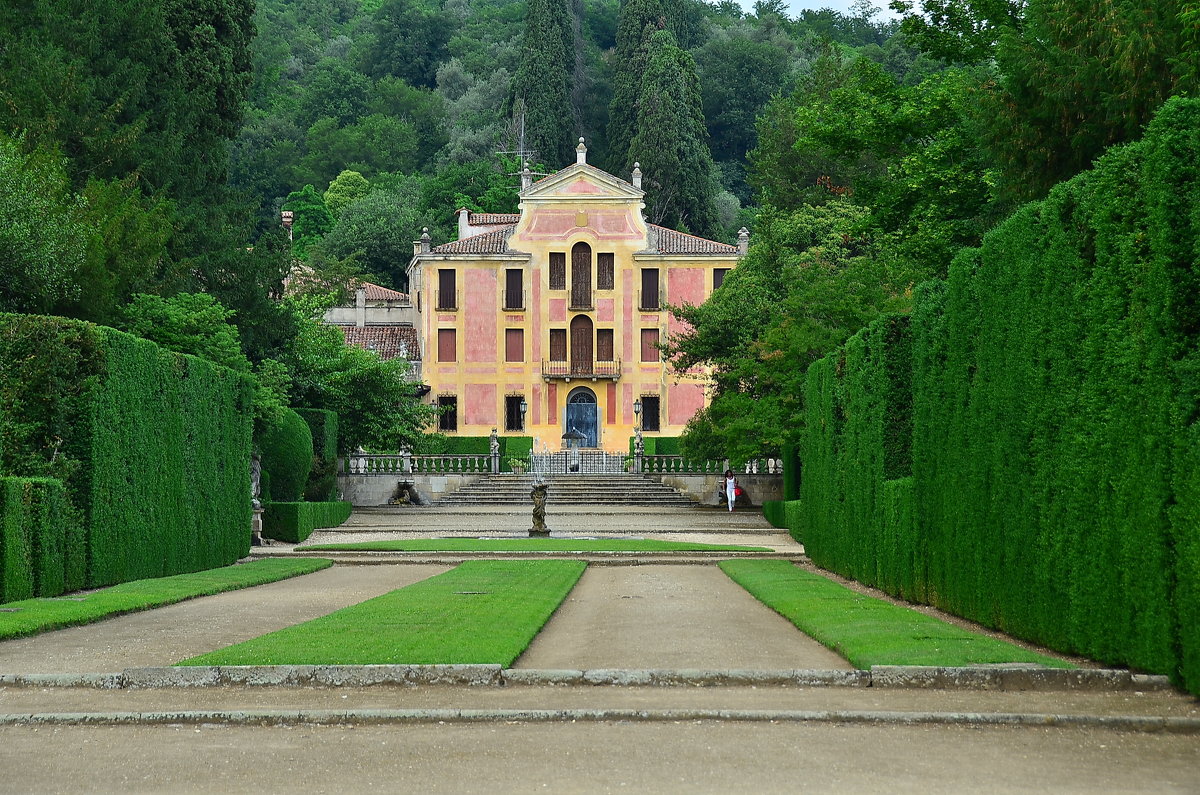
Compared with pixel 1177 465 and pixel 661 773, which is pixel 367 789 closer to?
pixel 661 773

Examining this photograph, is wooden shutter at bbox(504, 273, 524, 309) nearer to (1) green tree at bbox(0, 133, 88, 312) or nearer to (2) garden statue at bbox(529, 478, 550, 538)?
(2) garden statue at bbox(529, 478, 550, 538)

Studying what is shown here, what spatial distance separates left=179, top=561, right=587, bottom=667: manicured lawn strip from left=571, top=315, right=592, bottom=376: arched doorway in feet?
151

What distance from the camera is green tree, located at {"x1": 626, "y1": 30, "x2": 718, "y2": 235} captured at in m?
77.2

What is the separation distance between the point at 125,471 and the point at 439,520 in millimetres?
21041

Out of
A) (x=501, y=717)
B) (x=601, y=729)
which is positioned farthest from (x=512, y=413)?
(x=601, y=729)

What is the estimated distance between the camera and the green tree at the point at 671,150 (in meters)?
77.2

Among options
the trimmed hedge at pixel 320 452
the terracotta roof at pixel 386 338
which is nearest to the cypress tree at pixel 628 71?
the terracotta roof at pixel 386 338

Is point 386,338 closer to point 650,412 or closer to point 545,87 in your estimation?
point 650,412

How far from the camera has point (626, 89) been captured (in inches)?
3246

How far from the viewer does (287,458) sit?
3606 cm

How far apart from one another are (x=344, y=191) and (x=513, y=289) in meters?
31.8

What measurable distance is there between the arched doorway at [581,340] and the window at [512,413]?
3117 mm

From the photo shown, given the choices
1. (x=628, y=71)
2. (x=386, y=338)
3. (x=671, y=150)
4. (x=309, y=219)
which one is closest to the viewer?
(x=386, y=338)

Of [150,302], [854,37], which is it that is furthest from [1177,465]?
[854,37]
